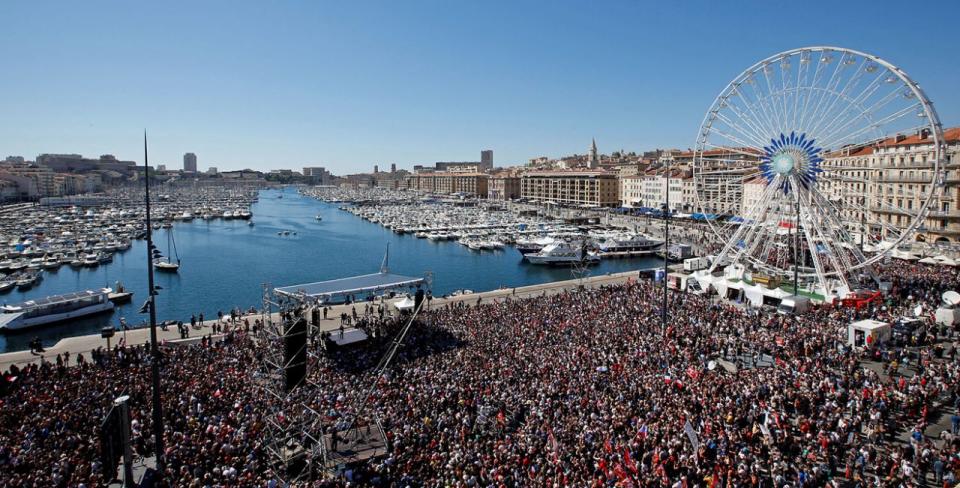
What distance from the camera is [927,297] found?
26.2 meters

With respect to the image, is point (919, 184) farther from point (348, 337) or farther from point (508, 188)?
point (508, 188)

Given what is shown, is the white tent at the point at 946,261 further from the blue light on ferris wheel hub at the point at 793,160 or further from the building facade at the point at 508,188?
the building facade at the point at 508,188

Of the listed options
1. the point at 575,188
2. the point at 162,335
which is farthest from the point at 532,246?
the point at 575,188

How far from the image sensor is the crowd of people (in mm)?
11828

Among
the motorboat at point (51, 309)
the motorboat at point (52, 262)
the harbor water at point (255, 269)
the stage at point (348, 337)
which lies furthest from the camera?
the motorboat at point (52, 262)

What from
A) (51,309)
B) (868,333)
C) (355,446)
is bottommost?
(51,309)

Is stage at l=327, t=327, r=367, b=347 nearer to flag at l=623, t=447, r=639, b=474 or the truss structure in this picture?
the truss structure

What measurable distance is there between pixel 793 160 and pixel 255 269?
49525 mm

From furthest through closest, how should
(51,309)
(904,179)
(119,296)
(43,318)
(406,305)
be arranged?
(904,179), (119,296), (51,309), (43,318), (406,305)

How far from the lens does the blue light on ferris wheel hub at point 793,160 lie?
30047 mm

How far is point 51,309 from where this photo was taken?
118ft

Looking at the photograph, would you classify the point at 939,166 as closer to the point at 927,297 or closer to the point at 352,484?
the point at 927,297

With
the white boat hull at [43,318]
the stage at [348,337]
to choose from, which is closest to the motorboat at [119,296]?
the white boat hull at [43,318]

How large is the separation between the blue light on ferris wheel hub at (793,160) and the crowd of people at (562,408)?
31.7ft
